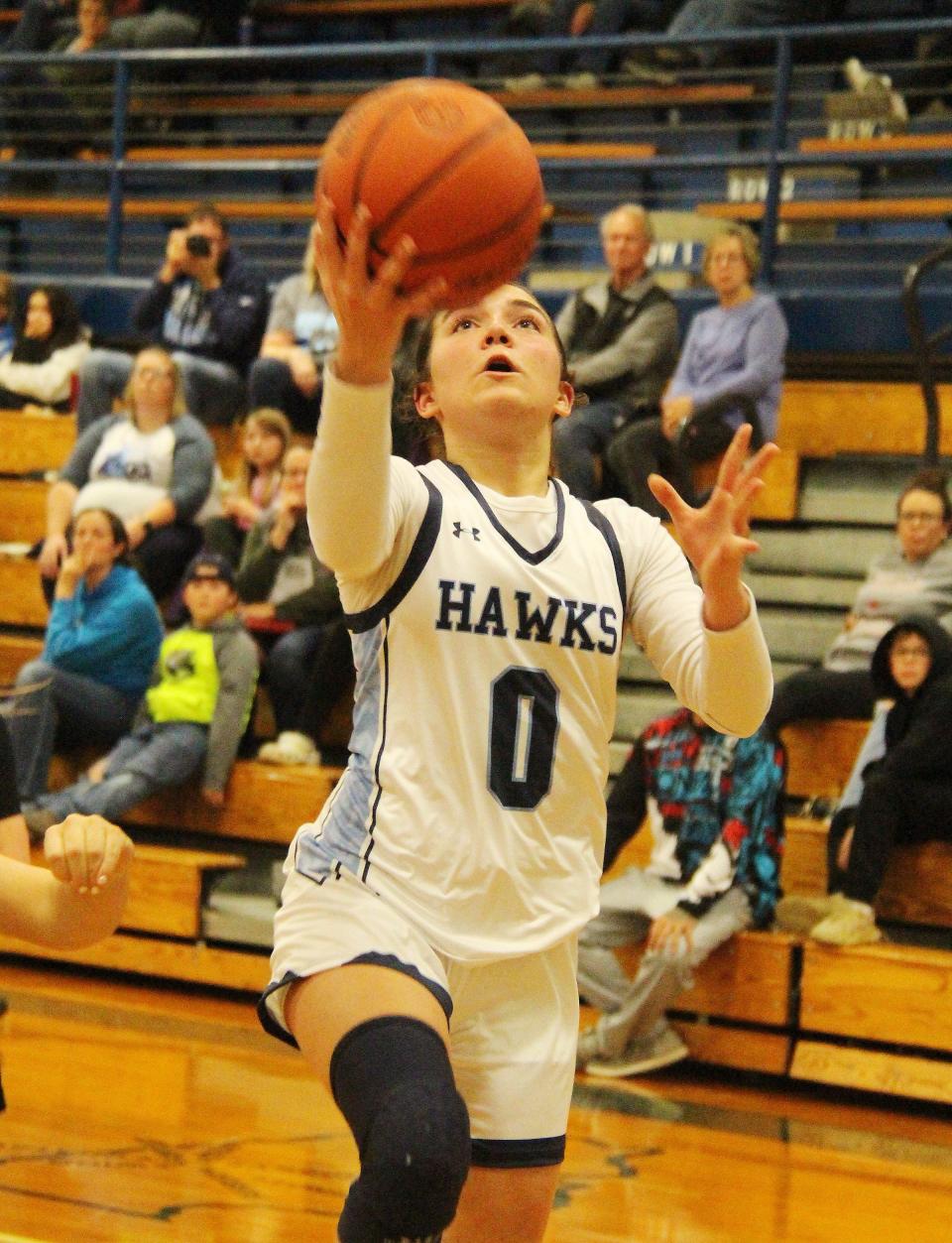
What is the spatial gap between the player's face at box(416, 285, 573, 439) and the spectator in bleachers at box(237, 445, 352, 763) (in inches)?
145

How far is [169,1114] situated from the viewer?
4.63 m

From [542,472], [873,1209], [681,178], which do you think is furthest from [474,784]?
[681,178]

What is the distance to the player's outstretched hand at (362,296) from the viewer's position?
204 cm

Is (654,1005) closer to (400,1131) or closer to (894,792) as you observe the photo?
(894,792)

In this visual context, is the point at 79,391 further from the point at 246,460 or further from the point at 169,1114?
the point at 169,1114

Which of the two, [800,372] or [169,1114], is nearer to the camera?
[169,1114]

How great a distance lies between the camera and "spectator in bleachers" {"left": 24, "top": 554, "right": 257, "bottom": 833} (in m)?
6.22

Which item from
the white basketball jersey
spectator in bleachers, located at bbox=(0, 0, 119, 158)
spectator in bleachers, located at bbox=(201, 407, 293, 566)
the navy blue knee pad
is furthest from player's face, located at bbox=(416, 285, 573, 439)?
spectator in bleachers, located at bbox=(0, 0, 119, 158)

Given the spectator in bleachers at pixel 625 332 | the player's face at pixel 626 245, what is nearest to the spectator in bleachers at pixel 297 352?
the spectator in bleachers at pixel 625 332

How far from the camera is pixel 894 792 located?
5254 mm

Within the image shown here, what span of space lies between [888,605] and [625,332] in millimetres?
1727

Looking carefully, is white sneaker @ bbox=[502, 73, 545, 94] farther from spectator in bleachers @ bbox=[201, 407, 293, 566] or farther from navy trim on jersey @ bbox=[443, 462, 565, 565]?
navy trim on jersey @ bbox=[443, 462, 565, 565]

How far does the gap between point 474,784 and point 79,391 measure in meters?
5.98

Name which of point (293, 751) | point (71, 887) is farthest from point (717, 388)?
point (71, 887)
